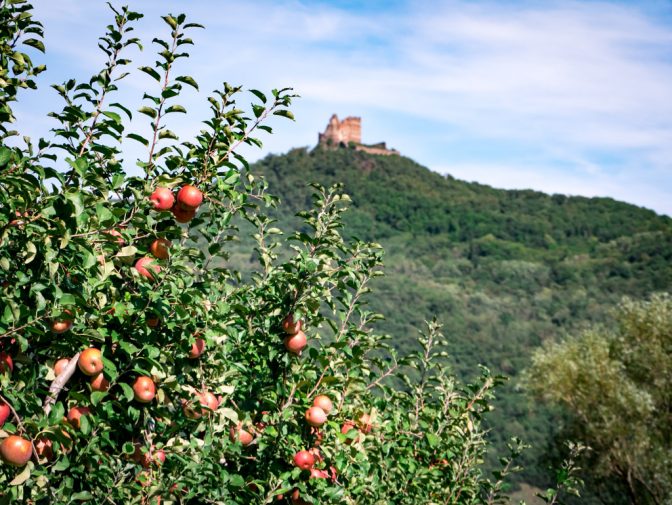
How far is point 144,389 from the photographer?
272cm

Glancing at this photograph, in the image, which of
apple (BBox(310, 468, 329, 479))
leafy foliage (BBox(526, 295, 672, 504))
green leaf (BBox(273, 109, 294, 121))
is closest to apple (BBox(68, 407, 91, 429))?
apple (BBox(310, 468, 329, 479))

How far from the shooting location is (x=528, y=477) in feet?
120

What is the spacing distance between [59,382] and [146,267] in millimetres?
536

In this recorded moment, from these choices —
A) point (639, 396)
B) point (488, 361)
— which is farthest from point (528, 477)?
point (639, 396)

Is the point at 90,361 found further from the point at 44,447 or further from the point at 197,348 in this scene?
the point at 197,348

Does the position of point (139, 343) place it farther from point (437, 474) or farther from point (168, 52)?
point (437, 474)

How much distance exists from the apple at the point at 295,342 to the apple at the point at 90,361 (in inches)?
37.1

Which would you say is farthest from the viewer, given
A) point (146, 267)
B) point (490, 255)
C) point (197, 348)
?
point (490, 255)

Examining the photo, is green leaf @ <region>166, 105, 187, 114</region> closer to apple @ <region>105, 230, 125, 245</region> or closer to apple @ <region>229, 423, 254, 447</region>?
apple @ <region>105, 230, 125, 245</region>

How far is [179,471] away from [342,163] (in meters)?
97.4

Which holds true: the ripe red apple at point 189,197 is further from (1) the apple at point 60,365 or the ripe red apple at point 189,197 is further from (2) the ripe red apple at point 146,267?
(1) the apple at point 60,365

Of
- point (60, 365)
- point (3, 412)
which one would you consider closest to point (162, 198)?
point (60, 365)

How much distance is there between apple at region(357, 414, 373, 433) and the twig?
185 centimetres

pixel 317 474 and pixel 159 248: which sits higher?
pixel 159 248
